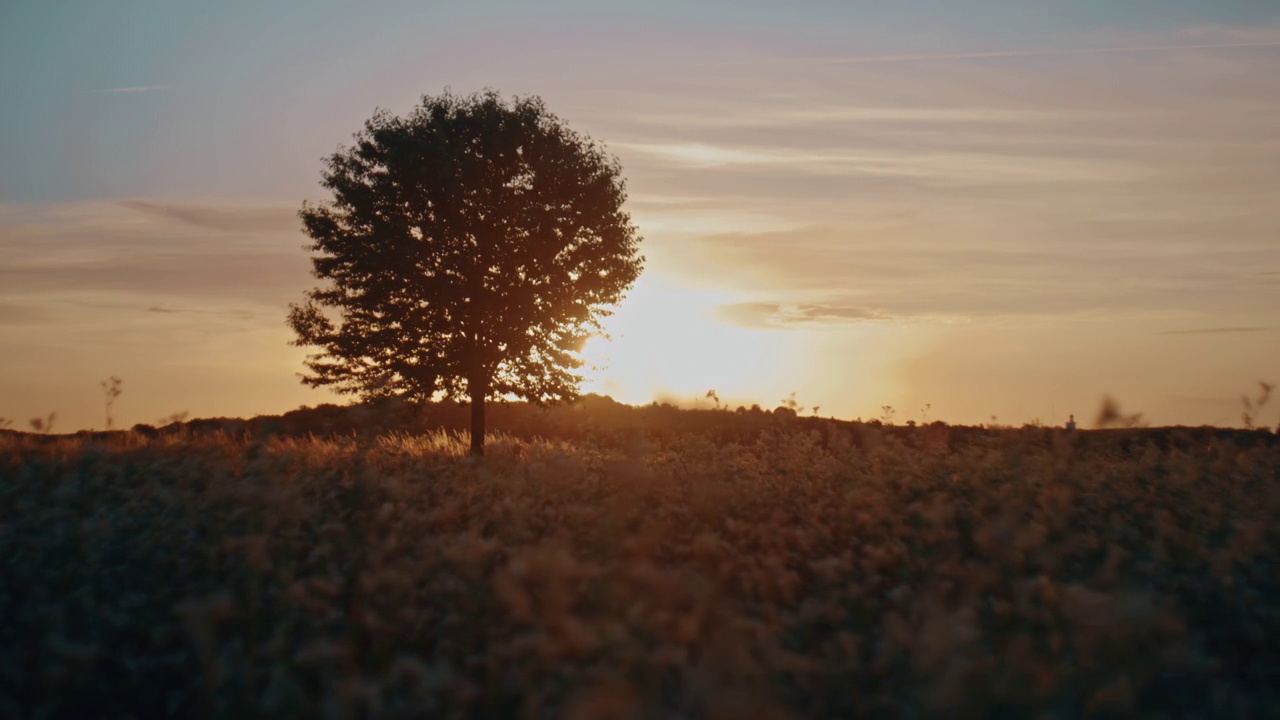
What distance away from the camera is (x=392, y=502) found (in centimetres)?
960

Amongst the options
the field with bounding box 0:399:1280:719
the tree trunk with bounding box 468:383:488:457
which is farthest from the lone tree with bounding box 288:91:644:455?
the field with bounding box 0:399:1280:719

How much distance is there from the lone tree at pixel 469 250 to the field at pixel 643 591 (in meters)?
14.1

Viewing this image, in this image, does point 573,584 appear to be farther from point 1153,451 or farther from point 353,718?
point 1153,451

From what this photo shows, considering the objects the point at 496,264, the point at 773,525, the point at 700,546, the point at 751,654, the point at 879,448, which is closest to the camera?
the point at 751,654

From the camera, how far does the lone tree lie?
2469cm

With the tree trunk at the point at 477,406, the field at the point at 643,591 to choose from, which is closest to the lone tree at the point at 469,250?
the tree trunk at the point at 477,406

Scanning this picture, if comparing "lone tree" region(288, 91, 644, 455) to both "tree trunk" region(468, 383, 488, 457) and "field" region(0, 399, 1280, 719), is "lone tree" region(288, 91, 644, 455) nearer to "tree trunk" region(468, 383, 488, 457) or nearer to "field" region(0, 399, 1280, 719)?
"tree trunk" region(468, 383, 488, 457)

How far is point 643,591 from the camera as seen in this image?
6.95m

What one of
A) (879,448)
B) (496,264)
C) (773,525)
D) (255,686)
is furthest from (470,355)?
(255,686)

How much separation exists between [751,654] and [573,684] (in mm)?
1135

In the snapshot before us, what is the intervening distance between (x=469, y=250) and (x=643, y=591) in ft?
61.9

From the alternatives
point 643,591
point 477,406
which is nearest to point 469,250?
point 477,406

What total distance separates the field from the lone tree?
14052mm

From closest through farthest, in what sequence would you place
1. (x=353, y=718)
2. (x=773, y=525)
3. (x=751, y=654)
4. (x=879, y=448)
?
1. (x=353, y=718)
2. (x=751, y=654)
3. (x=773, y=525)
4. (x=879, y=448)
